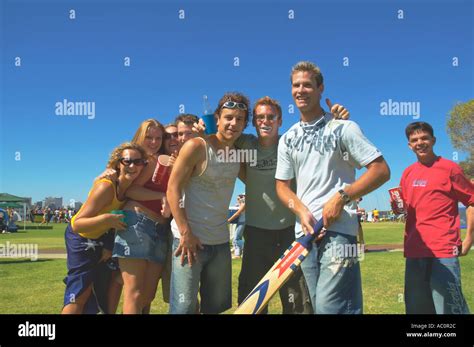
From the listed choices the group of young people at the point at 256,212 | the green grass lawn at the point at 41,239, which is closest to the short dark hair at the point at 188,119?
the group of young people at the point at 256,212

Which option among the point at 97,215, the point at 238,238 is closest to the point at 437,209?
the point at 97,215

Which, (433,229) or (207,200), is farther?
(433,229)

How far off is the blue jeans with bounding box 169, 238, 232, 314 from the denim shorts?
38 centimetres

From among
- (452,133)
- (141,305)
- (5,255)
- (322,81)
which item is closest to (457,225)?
(322,81)

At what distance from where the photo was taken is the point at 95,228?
13.3ft

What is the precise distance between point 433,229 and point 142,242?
2.97 m

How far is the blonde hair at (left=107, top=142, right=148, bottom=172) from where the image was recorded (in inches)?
166

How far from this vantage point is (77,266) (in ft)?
14.5

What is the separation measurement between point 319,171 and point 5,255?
51.0 feet

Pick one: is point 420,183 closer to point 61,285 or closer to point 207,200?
point 207,200

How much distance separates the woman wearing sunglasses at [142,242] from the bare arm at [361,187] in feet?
5.51
